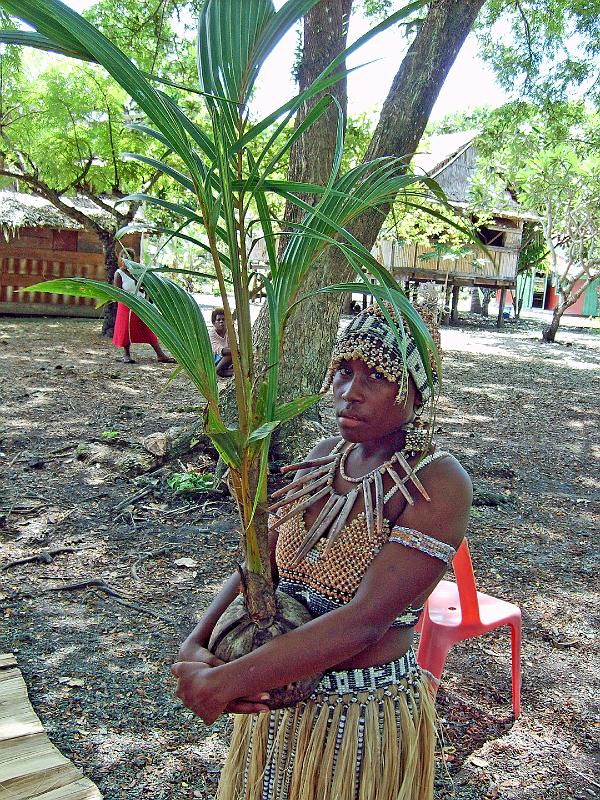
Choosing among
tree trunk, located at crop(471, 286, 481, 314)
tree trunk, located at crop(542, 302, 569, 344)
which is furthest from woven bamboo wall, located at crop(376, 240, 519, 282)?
tree trunk, located at crop(471, 286, 481, 314)

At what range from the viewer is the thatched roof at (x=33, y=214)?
16.0 meters

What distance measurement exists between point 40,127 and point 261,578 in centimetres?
1264

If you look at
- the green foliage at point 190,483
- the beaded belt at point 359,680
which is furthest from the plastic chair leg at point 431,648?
the green foliage at point 190,483

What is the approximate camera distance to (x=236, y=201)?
1407mm

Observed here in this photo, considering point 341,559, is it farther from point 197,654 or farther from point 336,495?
point 197,654

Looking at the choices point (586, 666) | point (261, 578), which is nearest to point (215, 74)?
point (261, 578)

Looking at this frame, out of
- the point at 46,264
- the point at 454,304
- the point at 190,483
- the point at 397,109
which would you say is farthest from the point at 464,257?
the point at 190,483

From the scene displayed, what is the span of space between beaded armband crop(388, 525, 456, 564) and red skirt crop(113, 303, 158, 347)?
9.89 meters

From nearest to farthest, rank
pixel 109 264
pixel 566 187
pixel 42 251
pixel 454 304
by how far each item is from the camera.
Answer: pixel 109 264
pixel 42 251
pixel 566 187
pixel 454 304

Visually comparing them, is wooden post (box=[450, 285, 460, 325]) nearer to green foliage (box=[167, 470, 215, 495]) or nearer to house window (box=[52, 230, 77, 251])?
house window (box=[52, 230, 77, 251])

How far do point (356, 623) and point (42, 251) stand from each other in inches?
682

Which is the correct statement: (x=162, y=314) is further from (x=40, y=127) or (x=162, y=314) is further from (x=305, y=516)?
(x=40, y=127)

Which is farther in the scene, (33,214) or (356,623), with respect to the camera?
(33,214)

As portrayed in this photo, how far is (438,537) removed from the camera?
163cm
